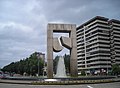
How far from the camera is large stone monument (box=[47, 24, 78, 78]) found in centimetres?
4069

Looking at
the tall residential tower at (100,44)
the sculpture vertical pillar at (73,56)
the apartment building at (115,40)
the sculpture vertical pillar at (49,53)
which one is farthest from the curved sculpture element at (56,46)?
the apartment building at (115,40)

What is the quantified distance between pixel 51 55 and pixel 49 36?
3987mm

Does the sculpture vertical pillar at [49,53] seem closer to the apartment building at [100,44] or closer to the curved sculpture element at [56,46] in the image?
the curved sculpture element at [56,46]

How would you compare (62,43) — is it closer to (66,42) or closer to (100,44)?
(66,42)

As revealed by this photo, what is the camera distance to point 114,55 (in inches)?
4456

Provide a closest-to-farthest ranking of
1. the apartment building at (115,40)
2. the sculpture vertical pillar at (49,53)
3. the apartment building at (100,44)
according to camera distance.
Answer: the sculpture vertical pillar at (49,53)
the apartment building at (100,44)
the apartment building at (115,40)

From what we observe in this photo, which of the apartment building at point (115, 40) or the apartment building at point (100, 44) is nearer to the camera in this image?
the apartment building at point (100, 44)

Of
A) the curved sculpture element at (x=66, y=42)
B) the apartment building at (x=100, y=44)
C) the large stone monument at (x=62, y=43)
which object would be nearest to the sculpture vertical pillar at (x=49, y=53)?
the large stone monument at (x=62, y=43)

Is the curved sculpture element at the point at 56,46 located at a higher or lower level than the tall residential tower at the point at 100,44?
lower

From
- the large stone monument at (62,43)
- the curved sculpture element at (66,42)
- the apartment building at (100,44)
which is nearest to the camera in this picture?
the large stone monument at (62,43)

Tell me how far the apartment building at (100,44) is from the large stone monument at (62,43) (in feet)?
222

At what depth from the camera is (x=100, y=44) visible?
11062 cm

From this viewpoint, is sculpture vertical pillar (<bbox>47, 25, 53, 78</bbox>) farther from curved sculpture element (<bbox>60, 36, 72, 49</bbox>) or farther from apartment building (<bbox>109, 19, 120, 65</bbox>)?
apartment building (<bbox>109, 19, 120, 65</bbox>)

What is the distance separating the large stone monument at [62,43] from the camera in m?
40.7
